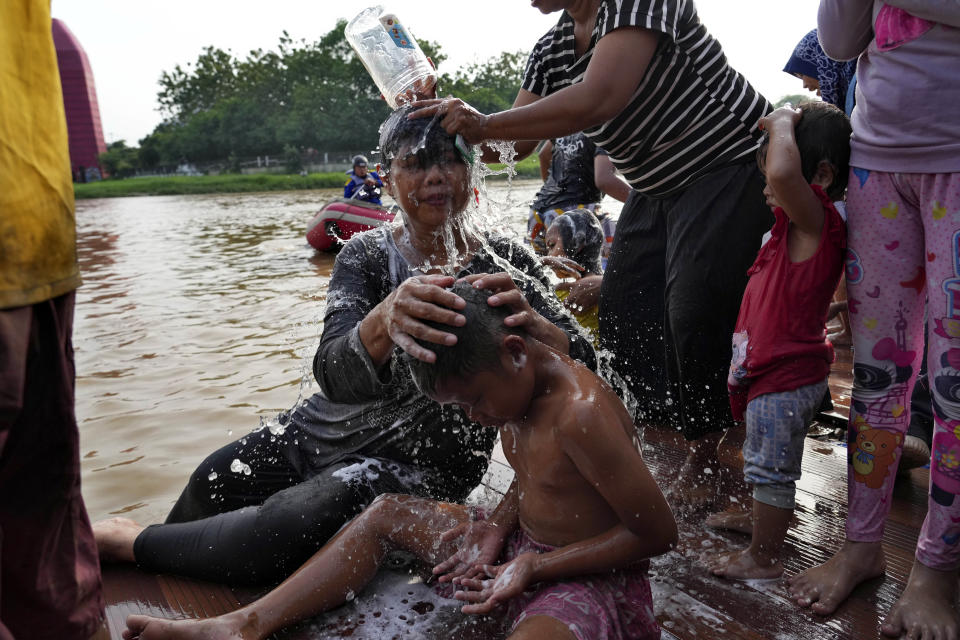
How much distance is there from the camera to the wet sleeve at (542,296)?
2.23m

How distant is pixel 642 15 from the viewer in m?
2.19

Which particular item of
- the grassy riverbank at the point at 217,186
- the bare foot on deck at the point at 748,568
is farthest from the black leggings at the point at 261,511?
the grassy riverbank at the point at 217,186

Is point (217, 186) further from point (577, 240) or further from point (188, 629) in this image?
point (188, 629)

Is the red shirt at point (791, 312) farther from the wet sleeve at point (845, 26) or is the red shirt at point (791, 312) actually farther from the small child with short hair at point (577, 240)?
the small child with short hair at point (577, 240)

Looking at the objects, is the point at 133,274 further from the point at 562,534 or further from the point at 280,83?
the point at 280,83

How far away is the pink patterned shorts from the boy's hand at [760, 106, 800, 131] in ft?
4.14

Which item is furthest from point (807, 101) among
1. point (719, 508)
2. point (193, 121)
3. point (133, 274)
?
point (193, 121)

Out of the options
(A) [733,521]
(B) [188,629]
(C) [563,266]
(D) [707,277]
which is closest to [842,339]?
(C) [563,266]

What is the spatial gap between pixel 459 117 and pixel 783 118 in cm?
93

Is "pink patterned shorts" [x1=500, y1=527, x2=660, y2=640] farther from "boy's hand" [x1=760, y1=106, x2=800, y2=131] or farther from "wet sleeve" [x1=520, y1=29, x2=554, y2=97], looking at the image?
"wet sleeve" [x1=520, y1=29, x2=554, y2=97]

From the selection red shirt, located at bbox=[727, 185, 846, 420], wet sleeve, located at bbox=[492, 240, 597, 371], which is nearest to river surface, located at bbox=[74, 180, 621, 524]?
wet sleeve, located at bbox=[492, 240, 597, 371]

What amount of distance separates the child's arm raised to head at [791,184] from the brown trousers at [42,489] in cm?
167

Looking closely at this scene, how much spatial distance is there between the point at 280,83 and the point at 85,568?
66062 mm

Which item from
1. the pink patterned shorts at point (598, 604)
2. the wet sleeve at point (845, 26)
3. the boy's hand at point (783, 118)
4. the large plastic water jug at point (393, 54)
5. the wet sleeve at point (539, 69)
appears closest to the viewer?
the pink patterned shorts at point (598, 604)
